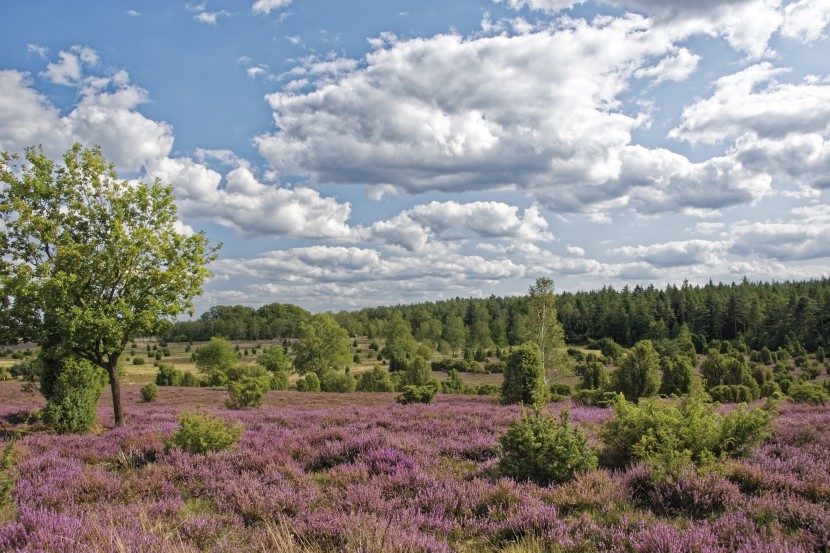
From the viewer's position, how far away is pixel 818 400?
20.8m

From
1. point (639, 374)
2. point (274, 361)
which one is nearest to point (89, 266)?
point (639, 374)

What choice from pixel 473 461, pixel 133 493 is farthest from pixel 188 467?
pixel 473 461

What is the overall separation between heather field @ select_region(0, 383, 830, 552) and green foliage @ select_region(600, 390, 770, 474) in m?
0.41

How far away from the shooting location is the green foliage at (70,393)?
46.8ft

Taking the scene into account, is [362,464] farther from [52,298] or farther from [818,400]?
[818,400]

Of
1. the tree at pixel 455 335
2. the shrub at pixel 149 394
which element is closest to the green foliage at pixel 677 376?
the shrub at pixel 149 394

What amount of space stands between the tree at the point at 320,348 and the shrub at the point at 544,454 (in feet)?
200

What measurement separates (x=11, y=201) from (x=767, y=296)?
130 m

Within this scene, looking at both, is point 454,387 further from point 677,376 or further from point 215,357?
point 215,357

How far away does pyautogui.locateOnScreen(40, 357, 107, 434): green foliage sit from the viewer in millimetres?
14266

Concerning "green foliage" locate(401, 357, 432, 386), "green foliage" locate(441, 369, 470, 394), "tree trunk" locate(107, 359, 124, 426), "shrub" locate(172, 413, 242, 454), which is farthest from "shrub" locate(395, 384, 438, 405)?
"green foliage" locate(441, 369, 470, 394)

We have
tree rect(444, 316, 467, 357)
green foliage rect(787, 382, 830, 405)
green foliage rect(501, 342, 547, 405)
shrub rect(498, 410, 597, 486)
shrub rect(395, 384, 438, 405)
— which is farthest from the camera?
tree rect(444, 316, 467, 357)

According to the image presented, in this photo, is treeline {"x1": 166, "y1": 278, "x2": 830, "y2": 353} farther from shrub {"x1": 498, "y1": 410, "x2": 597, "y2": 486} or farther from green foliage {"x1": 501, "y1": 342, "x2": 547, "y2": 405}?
shrub {"x1": 498, "y1": 410, "x2": 597, "y2": 486}

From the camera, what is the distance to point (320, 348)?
67688mm
